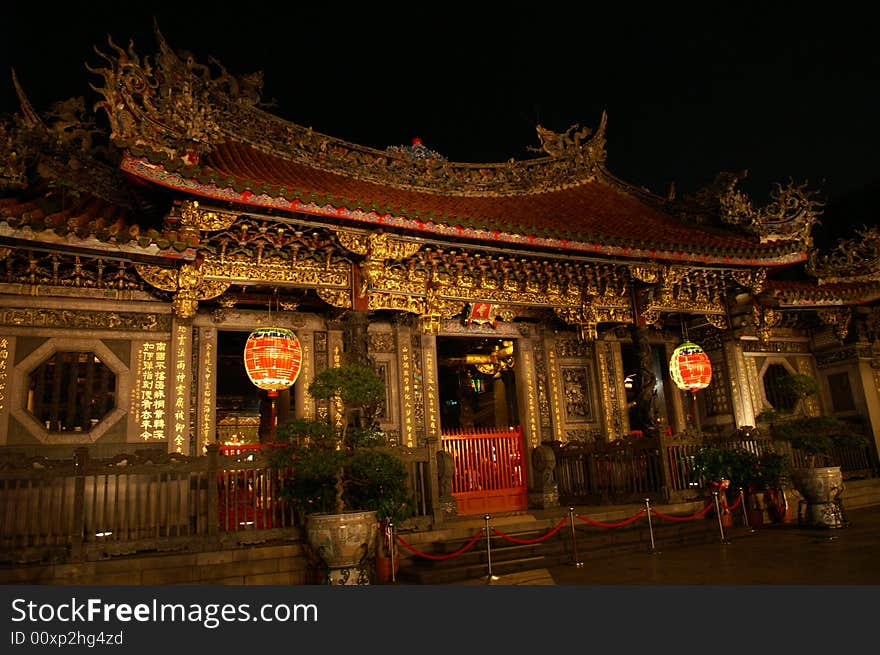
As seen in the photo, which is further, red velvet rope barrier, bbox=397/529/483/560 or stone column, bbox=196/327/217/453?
stone column, bbox=196/327/217/453

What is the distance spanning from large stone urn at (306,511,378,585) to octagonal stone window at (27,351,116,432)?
3693 mm

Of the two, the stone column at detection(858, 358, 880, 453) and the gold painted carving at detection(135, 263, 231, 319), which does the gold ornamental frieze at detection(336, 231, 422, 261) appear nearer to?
the gold painted carving at detection(135, 263, 231, 319)

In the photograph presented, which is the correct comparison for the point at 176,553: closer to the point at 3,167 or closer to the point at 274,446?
the point at 274,446

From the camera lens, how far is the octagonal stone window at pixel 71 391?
7.40 meters

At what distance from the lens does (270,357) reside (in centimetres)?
750

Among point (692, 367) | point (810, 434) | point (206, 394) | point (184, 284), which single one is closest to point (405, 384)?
point (206, 394)

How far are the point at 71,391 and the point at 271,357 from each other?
96.3 inches

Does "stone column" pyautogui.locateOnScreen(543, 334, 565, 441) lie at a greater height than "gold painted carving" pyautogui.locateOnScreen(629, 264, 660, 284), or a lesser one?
lesser

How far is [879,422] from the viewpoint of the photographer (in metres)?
12.1

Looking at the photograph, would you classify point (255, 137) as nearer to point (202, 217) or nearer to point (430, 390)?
point (202, 217)

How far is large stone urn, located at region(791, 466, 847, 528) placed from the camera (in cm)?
804

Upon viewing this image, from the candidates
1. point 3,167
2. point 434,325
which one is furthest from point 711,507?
point 3,167

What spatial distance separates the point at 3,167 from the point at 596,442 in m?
8.53

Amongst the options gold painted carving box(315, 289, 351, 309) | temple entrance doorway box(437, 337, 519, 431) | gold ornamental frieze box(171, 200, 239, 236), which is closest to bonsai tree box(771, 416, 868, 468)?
temple entrance doorway box(437, 337, 519, 431)
